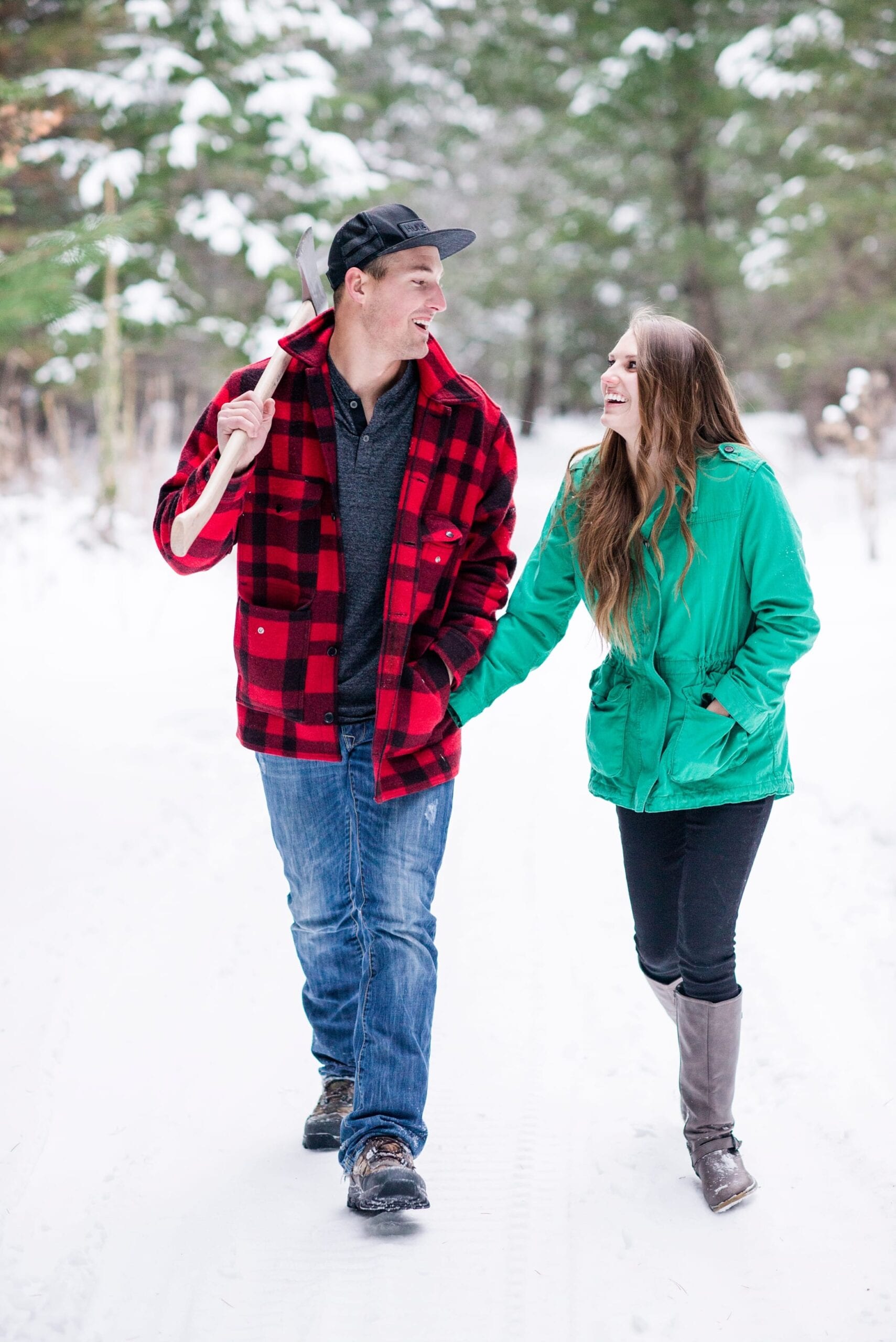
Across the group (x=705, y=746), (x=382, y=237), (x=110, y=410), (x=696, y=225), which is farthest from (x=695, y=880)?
(x=696, y=225)

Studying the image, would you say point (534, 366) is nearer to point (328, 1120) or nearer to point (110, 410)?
point (110, 410)

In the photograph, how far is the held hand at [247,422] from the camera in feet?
8.35

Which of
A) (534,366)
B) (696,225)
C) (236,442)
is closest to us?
(236,442)

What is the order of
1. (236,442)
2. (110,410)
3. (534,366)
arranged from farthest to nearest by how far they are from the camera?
(534,366), (110,410), (236,442)

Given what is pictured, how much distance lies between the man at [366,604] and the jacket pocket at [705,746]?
56 cm

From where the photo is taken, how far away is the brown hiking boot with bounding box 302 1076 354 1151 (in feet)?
9.58

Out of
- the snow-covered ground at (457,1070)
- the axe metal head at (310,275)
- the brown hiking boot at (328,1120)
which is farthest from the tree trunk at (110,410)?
the brown hiking boot at (328,1120)

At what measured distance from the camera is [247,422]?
8.33 ft

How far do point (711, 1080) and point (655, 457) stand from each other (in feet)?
4.64

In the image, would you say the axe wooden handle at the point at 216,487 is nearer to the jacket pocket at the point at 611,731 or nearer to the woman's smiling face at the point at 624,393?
the woman's smiling face at the point at 624,393

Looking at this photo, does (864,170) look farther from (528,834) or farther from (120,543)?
(528,834)

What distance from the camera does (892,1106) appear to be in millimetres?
3035

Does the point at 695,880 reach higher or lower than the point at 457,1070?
higher

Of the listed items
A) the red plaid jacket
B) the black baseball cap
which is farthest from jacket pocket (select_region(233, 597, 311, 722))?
the black baseball cap
